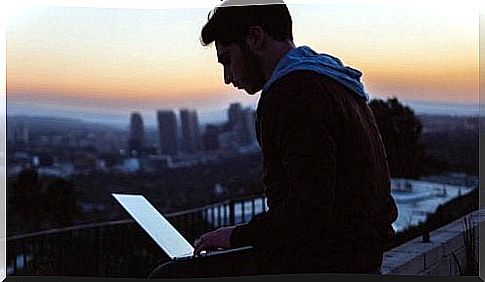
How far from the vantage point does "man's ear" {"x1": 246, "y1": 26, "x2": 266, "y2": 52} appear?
293 centimetres

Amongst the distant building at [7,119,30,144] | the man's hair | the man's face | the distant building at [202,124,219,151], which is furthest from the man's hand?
the distant building at [7,119,30,144]

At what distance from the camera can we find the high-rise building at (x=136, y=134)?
4191mm

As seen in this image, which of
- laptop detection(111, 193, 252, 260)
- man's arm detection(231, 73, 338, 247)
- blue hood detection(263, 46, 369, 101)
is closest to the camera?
man's arm detection(231, 73, 338, 247)

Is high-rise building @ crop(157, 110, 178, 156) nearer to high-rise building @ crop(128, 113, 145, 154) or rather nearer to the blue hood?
high-rise building @ crop(128, 113, 145, 154)

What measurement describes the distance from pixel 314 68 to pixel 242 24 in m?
0.44

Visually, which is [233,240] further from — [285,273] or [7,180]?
[7,180]

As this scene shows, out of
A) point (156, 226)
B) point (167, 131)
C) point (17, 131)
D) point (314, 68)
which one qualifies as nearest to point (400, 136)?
point (167, 131)

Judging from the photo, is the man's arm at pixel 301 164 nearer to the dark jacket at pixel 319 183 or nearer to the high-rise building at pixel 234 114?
the dark jacket at pixel 319 183

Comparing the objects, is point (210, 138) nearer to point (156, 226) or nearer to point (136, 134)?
point (136, 134)

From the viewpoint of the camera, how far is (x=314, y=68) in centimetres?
264

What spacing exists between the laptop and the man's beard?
2.10ft

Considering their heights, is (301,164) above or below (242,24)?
below

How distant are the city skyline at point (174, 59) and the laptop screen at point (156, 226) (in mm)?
393

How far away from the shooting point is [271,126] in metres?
2.53
